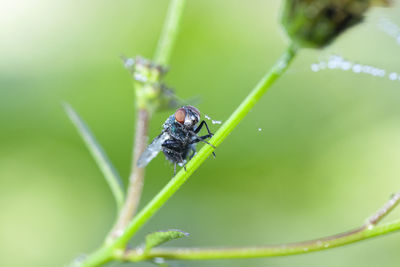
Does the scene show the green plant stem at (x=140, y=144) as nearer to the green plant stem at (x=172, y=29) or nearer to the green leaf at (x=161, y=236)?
the green plant stem at (x=172, y=29)

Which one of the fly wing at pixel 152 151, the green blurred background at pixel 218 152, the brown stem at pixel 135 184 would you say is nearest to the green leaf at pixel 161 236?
the brown stem at pixel 135 184

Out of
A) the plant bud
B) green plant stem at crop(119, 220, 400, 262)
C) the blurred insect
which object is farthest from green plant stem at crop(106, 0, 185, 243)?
the plant bud

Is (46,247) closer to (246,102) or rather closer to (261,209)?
(261,209)

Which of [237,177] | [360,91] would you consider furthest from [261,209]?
[360,91]

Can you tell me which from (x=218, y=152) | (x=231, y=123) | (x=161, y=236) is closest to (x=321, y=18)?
(x=231, y=123)

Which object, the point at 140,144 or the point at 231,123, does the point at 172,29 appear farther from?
the point at 231,123

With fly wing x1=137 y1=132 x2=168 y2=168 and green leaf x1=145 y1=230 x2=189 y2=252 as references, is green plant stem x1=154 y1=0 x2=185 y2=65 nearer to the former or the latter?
fly wing x1=137 y1=132 x2=168 y2=168
